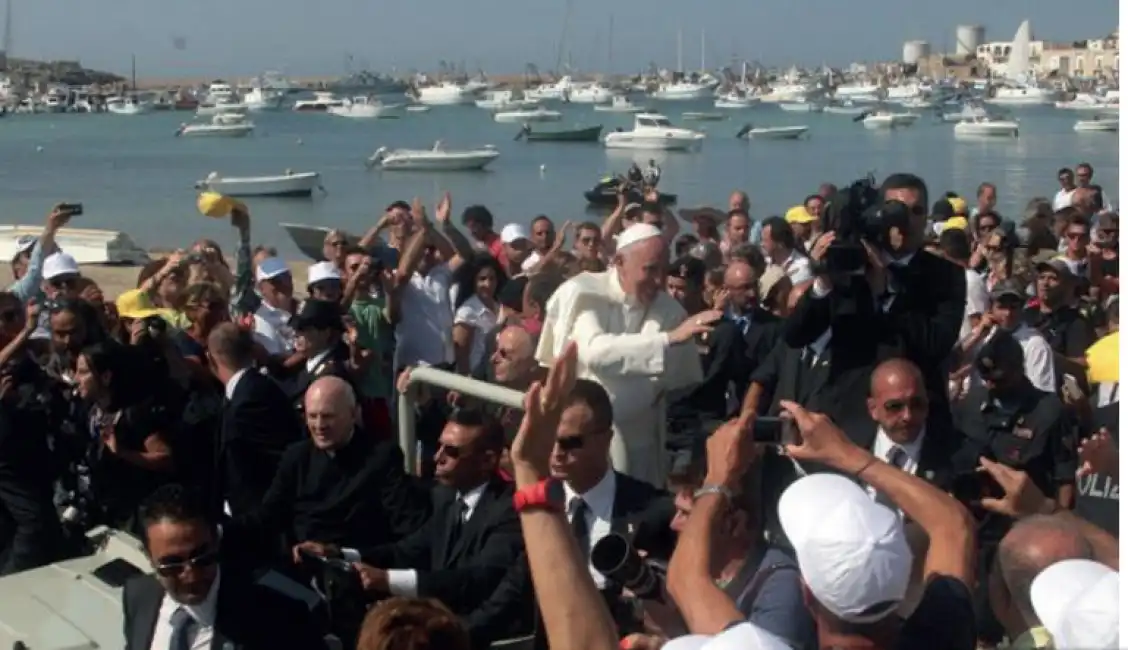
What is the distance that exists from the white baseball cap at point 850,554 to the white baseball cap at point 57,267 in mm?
6725

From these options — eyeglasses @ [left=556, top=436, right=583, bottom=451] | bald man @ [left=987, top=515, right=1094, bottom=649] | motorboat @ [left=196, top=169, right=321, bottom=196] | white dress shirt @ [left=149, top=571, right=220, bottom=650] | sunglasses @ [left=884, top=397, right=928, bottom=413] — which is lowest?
motorboat @ [left=196, top=169, right=321, bottom=196]

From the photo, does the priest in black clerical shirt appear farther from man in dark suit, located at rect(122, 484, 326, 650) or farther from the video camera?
the video camera

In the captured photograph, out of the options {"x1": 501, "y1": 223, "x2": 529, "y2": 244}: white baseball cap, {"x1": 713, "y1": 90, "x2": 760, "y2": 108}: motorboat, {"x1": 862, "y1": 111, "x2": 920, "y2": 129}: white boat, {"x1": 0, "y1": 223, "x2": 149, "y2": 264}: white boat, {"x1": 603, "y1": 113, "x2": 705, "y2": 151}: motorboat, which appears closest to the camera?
{"x1": 501, "y1": 223, "x2": 529, "y2": 244}: white baseball cap

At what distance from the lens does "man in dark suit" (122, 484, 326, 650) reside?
4250 millimetres

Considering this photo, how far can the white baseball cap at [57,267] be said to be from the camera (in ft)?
29.1

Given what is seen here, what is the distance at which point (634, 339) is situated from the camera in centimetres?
526

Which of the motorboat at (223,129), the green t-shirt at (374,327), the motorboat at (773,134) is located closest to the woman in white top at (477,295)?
the green t-shirt at (374,327)

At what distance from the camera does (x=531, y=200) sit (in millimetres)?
50281

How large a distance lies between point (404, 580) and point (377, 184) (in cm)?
5314

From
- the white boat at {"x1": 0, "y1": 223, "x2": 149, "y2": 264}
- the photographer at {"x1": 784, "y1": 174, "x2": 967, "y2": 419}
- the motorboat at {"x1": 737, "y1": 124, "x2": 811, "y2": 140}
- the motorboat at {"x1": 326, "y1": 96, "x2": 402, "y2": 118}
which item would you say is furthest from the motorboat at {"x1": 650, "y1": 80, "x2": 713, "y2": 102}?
the photographer at {"x1": 784, "y1": 174, "x2": 967, "y2": 419}

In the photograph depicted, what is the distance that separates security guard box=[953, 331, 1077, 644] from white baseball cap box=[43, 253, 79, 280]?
A: 17.3 ft

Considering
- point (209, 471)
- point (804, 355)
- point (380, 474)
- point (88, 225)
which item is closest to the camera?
point (380, 474)

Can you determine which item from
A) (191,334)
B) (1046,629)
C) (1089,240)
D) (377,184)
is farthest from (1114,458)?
(377,184)

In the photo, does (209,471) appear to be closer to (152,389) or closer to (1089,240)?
(152,389)
